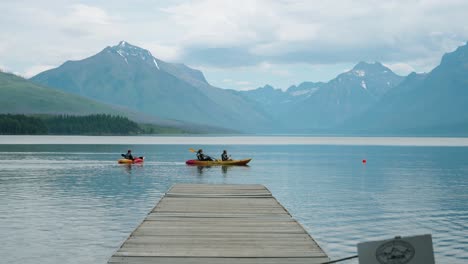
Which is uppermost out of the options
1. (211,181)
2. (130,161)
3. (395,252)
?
(395,252)

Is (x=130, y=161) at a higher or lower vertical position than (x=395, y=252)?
lower

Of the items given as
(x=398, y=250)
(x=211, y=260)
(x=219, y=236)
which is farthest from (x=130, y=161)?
(x=398, y=250)

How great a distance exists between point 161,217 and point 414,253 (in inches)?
681

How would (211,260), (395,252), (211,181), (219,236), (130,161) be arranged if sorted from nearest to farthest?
(395,252)
(211,260)
(219,236)
(211,181)
(130,161)

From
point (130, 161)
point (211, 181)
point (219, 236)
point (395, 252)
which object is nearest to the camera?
point (395, 252)

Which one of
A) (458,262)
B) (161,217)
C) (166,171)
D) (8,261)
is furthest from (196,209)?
(166,171)

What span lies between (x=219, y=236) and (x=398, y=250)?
423 inches

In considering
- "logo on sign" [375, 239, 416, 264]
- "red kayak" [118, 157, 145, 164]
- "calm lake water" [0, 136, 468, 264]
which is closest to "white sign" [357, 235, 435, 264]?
"logo on sign" [375, 239, 416, 264]

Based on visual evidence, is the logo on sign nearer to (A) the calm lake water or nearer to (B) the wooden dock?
(B) the wooden dock

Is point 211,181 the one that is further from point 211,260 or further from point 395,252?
point 395,252

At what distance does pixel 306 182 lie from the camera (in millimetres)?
64688

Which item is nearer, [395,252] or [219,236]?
[395,252]

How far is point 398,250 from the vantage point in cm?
1608

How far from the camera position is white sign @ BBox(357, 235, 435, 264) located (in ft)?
52.5
